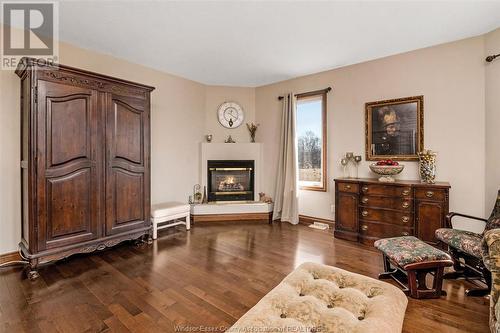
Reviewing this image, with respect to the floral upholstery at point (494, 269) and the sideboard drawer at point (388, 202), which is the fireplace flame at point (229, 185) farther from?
the floral upholstery at point (494, 269)

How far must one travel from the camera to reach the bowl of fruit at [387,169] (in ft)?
11.3

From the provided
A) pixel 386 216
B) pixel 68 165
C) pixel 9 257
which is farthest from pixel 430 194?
pixel 9 257

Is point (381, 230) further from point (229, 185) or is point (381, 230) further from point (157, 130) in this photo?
point (157, 130)

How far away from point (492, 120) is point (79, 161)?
494 cm

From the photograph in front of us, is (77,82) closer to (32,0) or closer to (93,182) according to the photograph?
(32,0)

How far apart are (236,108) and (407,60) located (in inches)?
123

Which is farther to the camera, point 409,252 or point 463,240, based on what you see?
point 463,240

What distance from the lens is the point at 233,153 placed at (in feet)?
16.7

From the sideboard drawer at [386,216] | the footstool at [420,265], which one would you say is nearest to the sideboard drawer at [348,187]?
the sideboard drawer at [386,216]

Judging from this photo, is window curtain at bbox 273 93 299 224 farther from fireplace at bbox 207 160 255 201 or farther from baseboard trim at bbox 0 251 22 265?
baseboard trim at bbox 0 251 22 265

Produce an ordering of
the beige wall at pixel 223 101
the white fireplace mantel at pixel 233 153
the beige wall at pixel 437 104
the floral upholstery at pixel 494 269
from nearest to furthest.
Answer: the floral upholstery at pixel 494 269
the beige wall at pixel 437 104
the white fireplace mantel at pixel 233 153
the beige wall at pixel 223 101

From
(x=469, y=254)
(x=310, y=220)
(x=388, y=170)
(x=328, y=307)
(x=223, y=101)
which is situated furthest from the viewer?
(x=223, y=101)

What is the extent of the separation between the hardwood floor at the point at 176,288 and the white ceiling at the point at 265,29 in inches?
110

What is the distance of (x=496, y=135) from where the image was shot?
9.54 feet
